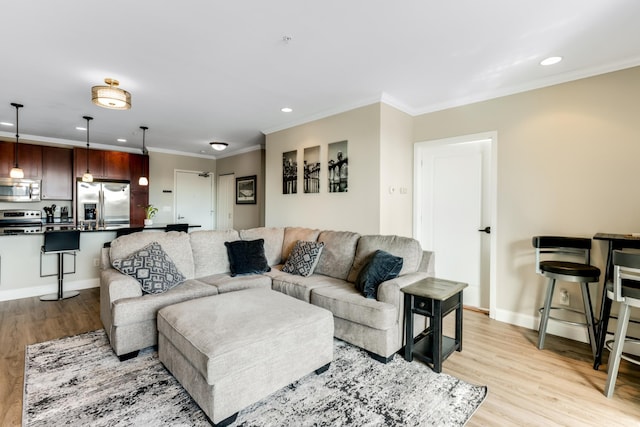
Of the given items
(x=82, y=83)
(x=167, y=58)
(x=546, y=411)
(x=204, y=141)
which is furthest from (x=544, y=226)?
(x=204, y=141)

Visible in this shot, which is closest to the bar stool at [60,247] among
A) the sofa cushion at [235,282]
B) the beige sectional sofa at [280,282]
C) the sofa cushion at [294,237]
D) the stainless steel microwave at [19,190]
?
the beige sectional sofa at [280,282]

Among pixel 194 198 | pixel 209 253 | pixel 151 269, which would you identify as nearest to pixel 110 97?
pixel 151 269

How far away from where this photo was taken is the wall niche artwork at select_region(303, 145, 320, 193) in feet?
14.3

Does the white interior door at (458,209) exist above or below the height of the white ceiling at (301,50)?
below

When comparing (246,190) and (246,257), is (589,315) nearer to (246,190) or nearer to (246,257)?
(246,257)

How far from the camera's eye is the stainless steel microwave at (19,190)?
17.5ft

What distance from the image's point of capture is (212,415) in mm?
1663

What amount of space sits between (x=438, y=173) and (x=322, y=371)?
9.56 ft

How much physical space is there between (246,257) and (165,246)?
846 mm

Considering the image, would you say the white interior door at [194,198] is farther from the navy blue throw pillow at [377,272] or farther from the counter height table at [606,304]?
the counter height table at [606,304]

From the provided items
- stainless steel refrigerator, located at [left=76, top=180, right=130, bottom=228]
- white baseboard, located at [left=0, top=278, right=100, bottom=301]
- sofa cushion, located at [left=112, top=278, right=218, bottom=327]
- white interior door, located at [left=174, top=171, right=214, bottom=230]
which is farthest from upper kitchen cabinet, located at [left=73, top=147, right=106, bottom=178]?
sofa cushion, located at [left=112, top=278, right=218, bottom=327]

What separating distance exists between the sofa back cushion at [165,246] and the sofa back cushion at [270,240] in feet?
2.36

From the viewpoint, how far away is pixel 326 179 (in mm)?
4242

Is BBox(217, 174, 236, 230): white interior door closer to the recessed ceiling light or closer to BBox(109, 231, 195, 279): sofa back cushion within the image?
BBox(109, 231, 195, 279): sofa back cushion
